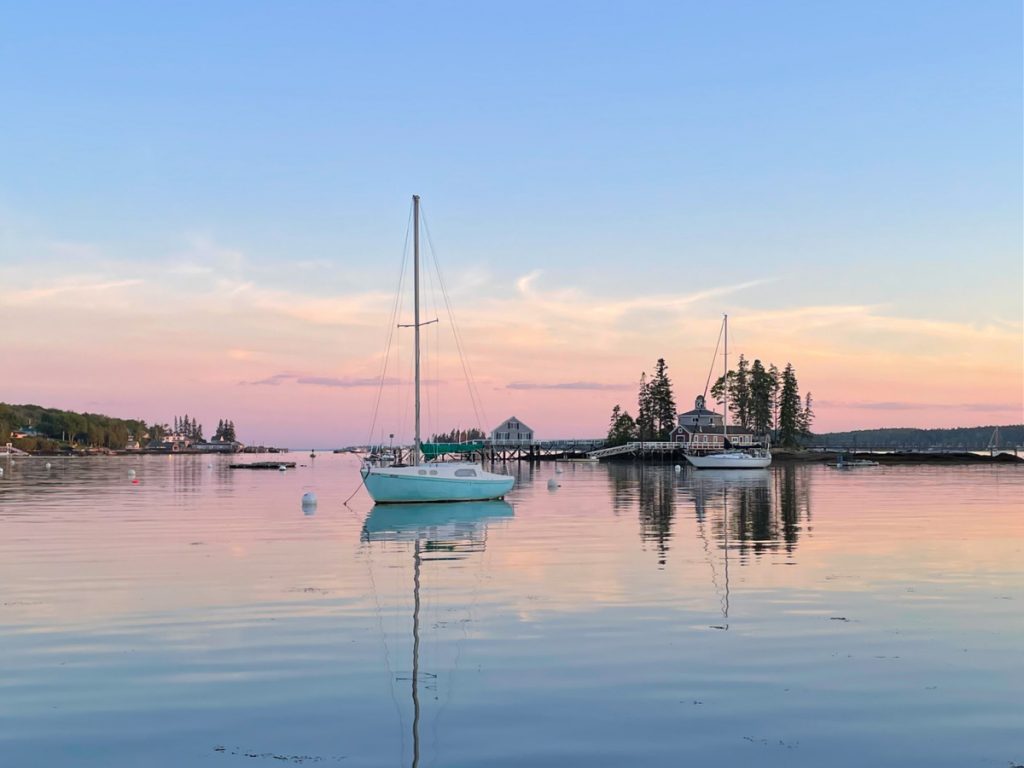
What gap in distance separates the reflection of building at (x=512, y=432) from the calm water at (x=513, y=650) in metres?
151

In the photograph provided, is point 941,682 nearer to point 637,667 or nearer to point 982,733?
point 982,733

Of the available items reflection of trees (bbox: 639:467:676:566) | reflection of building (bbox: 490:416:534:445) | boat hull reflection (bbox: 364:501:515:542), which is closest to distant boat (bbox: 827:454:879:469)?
reflection of building (bbox: 490:416:534:445)

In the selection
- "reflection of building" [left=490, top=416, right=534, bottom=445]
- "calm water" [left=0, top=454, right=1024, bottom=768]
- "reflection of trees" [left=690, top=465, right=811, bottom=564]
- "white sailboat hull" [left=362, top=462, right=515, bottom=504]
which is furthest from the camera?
"reflection of building" [left=490, top=416, right=534, bottom=445]

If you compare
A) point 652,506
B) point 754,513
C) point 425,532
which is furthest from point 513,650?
point 652,506

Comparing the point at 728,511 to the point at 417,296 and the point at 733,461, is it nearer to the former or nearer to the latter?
the point at 417,296

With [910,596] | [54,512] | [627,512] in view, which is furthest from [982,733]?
[54,512]

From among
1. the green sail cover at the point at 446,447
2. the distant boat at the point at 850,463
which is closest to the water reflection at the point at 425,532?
the green sail cover at the point at 446,447

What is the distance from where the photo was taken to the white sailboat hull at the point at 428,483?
50406mm

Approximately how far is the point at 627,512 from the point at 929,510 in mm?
16387

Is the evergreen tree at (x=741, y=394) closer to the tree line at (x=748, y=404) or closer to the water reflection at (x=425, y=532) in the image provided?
the tree line at (x=748, y=404)

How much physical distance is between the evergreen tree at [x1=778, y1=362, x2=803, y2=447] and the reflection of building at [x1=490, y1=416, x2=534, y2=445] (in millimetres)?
48291

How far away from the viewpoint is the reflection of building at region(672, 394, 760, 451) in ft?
532

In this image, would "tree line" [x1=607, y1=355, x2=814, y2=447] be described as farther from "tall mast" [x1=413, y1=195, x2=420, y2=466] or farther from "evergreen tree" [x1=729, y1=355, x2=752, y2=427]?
"tall mast" [x1=413, y1=195, x2=420, y2=466]

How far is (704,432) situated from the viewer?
169250mm
